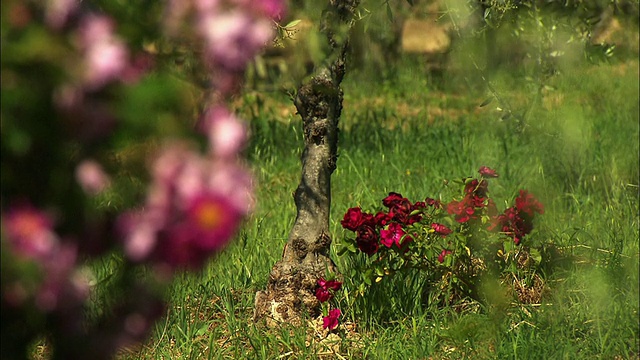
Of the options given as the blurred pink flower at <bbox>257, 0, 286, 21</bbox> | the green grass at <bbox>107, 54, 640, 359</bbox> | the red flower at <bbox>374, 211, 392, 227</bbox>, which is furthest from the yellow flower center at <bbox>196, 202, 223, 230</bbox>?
the red flower at <bbox>374, 211, 392, 227</bbox>

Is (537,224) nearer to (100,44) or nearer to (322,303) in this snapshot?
(322,303)

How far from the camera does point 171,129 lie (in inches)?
60.0

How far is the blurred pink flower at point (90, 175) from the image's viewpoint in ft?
5.23

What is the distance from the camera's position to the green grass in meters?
3.42

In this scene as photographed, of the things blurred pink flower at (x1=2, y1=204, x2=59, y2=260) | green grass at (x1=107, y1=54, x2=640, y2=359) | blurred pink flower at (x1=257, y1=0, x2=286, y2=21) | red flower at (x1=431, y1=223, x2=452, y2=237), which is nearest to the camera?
blurred pink flower at (x1=2, y1=204, x2=59, y2=260)

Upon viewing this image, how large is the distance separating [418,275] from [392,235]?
312 mm

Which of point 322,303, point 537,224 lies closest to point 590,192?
point 537,224

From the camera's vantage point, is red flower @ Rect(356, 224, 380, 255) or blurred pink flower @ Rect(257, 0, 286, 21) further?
red flower @ Rect(356, 224, 380, 255)

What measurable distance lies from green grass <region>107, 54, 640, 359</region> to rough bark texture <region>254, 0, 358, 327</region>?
13 centimetres

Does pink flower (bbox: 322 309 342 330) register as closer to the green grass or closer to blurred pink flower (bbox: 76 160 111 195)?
the green grass

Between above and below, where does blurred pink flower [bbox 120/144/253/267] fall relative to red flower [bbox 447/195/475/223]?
above

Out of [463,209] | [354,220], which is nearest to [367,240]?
[354,220]

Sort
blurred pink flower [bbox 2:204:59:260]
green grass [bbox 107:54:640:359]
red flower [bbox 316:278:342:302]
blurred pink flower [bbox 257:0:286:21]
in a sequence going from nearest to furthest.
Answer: blurred pink flower [bbox 2:204:59:260] → blurred pink flower [bbox 257:0:286:21] → green grass [bbox 107:54:640:359] → red flower [bbox 316:278:342:302]

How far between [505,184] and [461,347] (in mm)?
2217
